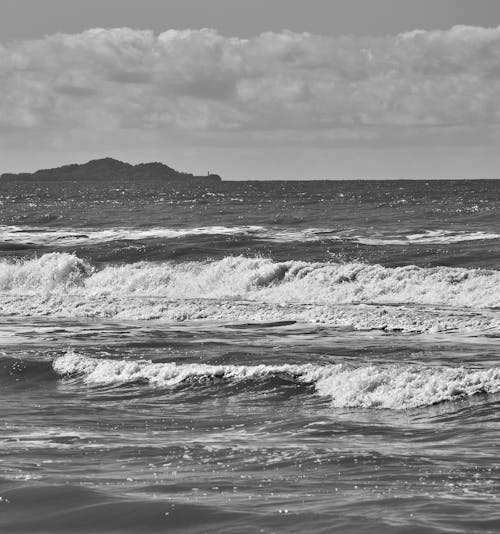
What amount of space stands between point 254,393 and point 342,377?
5.34 ft

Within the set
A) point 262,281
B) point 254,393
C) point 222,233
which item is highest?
point 222,233

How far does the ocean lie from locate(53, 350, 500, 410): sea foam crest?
51mm

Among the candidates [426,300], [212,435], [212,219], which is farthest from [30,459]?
[212,219]

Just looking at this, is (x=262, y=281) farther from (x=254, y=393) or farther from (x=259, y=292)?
(x=254, y=393)

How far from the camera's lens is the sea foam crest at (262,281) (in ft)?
110

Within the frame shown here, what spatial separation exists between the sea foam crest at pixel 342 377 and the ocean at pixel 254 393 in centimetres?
5

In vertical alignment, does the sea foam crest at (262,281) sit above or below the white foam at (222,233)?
below

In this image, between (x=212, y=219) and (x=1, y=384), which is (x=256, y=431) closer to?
(x=1, y=384)

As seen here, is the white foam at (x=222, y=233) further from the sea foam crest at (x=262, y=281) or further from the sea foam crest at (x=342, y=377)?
the sea foam crest at (x=342, y=377)

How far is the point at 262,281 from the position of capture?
37969 millimetres

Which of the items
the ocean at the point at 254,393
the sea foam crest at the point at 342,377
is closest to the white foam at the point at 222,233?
the ocean at the point at 254,393

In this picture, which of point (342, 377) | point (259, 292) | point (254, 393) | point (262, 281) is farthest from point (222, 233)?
point (342, 377)

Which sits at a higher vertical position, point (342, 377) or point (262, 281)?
point (262, 281)

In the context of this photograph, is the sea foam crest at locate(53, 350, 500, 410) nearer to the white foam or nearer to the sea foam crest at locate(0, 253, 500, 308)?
the sea foam crest at locate(0, 253, 500, 308)
